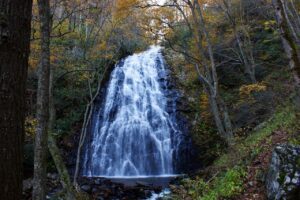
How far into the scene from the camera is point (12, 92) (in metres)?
2.06

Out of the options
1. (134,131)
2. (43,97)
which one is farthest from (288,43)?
(134,131)

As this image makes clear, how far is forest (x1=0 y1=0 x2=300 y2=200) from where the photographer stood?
22.6 ft

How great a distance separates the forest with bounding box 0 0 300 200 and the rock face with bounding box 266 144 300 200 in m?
0.02

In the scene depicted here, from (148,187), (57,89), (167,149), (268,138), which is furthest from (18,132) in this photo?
(57,89)

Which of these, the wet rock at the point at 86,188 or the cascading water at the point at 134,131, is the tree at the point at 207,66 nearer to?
the cascading water at the point at 134,131

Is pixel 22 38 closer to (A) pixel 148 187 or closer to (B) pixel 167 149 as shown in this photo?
(A) pixel 148 187

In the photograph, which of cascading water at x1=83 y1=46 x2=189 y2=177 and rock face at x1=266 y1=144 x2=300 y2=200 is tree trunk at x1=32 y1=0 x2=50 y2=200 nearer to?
rock face at x1=266 y1=144 x2=300 y2=200

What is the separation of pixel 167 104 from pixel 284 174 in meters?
15.5

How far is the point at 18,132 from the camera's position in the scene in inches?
82.5

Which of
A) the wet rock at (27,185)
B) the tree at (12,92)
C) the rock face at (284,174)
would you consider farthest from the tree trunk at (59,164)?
the tree at (12,92)

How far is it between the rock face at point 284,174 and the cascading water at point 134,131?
11931 mm

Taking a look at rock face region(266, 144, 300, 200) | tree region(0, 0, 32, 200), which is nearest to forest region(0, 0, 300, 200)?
rock face region(266, 144, 300, 200)

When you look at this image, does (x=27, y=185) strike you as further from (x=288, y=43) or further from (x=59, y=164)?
(x=288, y=43)

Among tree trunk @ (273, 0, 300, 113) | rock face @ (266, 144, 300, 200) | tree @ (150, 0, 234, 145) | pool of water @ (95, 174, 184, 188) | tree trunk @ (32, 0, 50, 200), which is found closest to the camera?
rock face @ (266, 144, 300, 200)
